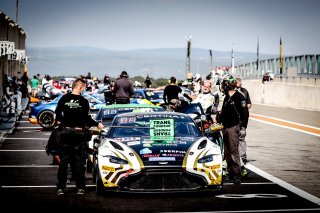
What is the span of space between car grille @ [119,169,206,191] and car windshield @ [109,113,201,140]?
42.3 inches

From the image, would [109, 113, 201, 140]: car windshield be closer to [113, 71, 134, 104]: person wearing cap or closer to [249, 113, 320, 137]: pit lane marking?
[113, 71, 134, 104]: person wearing cap

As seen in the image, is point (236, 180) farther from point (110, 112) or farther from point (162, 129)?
point (110, 112)

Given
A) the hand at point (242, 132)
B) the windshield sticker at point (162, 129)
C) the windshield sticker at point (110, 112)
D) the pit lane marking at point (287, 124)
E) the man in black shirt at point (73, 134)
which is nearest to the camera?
the man in black shirt at point (73, 134)

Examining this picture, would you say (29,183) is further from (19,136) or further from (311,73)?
(311,73)

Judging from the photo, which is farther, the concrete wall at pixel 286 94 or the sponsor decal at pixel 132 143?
the concrete wall at pixel 286 94

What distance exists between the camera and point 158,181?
34.2ft

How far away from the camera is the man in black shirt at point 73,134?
1098cm

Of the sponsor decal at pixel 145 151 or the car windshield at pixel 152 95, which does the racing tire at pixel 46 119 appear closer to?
the car windshield at pixel 152 95

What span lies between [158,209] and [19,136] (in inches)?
553

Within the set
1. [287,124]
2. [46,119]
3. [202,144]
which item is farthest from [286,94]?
[202,144]

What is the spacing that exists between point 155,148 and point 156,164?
0.45 m

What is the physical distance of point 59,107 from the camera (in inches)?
435

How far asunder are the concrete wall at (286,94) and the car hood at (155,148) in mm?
23469

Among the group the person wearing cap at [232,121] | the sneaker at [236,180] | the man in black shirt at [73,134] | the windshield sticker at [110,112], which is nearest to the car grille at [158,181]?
the man in black shirt at [73,134]
